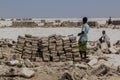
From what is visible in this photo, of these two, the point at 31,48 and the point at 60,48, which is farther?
the point at 31,48

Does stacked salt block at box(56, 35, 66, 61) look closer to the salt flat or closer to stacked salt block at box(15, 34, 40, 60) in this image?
stacked salt block at box(15, 34, 40, 60)

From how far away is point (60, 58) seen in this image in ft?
48.3

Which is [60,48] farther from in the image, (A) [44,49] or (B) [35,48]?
(B) [35,48]

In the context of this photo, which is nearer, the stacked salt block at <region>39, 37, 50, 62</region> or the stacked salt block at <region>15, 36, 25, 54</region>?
the stacked salt block at <region>39, 37, 50, 62</region>

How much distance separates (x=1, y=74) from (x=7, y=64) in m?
2.32

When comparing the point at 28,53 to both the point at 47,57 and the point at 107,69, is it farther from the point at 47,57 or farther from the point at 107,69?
the point at 107,69

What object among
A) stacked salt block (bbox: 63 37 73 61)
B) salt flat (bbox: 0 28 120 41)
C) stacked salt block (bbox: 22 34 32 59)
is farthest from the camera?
salt flat (bbox: 0 28 120 41)

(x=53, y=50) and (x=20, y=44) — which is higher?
(x=20, y=44)

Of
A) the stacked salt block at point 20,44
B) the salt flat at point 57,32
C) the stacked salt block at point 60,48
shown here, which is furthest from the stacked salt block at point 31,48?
the salt flat at point 57,32

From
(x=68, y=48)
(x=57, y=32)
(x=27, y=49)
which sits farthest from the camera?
(x=57, y=32)

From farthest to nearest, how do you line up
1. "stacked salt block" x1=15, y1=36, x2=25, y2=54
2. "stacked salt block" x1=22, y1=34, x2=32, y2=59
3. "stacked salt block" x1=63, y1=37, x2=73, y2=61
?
"stacked salt block" x1=15, y1=36, x2=25, y2=54, "stacked salt block" x1=22, y1=34, x2=32, y2=59, "stacked salt block" x1=63, y1=37, x2=73, y2=61

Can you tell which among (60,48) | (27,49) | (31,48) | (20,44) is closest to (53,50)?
(60,48)

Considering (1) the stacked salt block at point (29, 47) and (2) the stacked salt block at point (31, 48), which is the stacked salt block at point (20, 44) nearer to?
(1) the stacked salt block at point (29, 47)

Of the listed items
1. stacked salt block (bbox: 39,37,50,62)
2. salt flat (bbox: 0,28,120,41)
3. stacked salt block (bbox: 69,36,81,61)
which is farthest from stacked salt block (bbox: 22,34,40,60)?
salt flat (bbox: 0,28,120,41)
